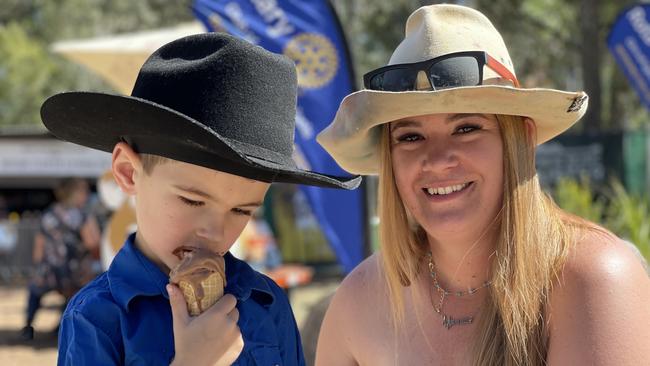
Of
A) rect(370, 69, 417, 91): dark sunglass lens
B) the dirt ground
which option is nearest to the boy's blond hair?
rect(370, 69, 417, 91): dark sunglass lens

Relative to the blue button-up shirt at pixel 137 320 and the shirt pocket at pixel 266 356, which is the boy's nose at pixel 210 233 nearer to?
the blue button-up shirt at pixel 137 320

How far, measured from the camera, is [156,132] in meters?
1.81

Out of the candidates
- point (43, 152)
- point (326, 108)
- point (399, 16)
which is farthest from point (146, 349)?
point (399, 16)

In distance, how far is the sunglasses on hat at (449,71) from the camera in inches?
81.5

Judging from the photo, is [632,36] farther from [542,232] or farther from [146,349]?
[146,349]

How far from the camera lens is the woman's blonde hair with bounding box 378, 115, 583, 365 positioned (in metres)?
2.03

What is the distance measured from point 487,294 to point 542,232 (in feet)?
0.80

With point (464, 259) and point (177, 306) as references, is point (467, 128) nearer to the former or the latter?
point (464, 259)

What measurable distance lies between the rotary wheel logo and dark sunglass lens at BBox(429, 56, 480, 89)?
8.67 ft

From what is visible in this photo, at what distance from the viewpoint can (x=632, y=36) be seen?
9.64 meters

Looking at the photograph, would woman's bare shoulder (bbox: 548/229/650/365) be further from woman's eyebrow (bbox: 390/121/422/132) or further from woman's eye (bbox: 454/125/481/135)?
woman's eyebrow (bbox: 390/121/422/132)

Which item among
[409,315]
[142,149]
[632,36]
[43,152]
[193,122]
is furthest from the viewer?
[43,152]

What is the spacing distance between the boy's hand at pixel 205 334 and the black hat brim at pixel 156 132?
304mm

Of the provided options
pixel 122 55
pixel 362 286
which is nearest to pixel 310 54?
pixel 362 286
